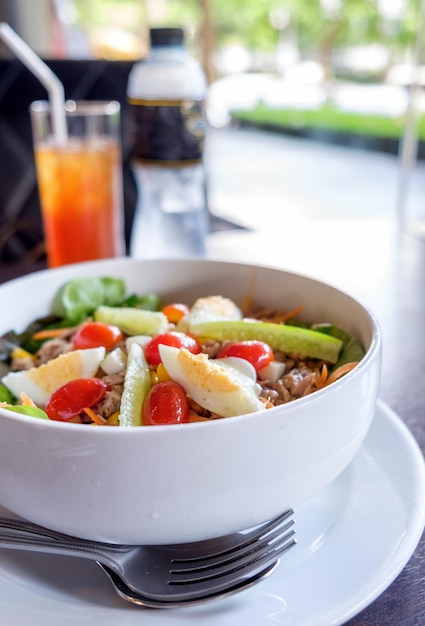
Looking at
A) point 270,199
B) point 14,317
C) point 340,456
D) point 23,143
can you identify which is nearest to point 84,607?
point 340,456

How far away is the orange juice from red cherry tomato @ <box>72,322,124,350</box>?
0.67 meters

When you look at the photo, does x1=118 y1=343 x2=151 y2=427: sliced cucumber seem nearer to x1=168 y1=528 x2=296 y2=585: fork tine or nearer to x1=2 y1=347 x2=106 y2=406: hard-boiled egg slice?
x1=2 y1=347 x2=106 y2=406: hard-boiled egg slice

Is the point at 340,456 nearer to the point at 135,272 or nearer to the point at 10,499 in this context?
the point at 10,499

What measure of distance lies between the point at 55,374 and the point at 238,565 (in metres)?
0.32

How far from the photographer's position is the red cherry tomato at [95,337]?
0.79 metres

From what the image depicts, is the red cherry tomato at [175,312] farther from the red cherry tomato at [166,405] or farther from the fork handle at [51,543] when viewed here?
the fork handle at [51,543]

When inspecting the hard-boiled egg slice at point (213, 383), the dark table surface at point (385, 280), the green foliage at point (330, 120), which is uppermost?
the hard-boiled egg slice at point (213, 383)

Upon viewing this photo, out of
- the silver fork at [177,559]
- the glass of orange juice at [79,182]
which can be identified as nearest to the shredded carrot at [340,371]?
the silver fork at [177,559]

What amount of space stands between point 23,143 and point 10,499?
1.95 m

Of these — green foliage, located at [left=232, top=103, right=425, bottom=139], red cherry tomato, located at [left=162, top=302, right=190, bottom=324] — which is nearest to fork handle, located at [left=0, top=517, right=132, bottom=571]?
red cherry tomato, located at [left=162, top=302, right=190, bottom=324]

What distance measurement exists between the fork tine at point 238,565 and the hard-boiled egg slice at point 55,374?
0.89ft

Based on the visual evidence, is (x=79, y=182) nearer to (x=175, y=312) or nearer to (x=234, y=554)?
(x=175, y=312)

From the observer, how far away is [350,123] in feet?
29.5

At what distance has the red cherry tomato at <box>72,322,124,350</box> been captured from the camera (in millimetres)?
793
